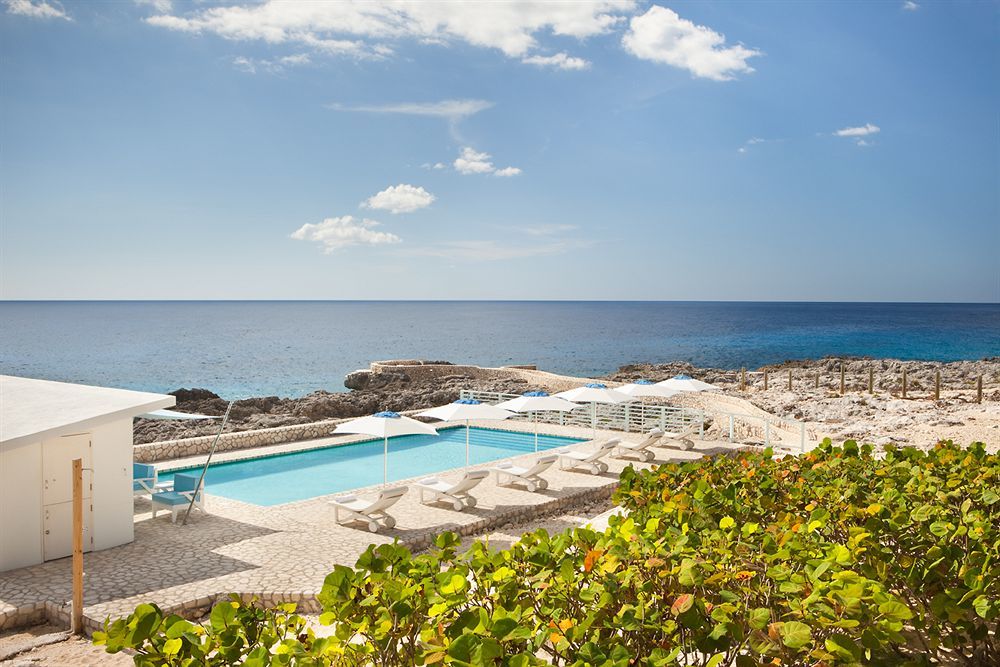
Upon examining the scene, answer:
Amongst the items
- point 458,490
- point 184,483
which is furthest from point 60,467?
point 458,490

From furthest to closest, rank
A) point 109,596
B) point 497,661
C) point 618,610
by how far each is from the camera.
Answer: point 109,596, point 618,610, point 497,661

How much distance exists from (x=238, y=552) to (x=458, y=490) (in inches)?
138

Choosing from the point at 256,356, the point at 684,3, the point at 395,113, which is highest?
the point at 395,113

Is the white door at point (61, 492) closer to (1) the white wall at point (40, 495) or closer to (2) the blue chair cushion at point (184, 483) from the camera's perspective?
(1) the white wall at point (40, 495)

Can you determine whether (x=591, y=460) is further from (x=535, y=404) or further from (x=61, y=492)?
(x=61, y=492)

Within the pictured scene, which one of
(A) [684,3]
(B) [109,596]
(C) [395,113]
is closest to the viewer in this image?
(B) [109,596]

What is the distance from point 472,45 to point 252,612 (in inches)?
2071

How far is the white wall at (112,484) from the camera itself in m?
9.02

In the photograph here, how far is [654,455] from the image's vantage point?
620 inches

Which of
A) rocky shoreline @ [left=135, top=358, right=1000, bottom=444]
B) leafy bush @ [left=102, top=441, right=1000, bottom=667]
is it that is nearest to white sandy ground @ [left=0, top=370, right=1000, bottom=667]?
rocky shoreline @ [left=135, top=358, right=1000, bottom=444]

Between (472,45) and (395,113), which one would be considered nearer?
(472,45)

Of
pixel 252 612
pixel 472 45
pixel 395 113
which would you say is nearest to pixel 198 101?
pixel 395 113

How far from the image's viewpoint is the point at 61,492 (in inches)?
345

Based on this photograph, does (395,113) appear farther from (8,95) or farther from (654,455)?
(654,455)
